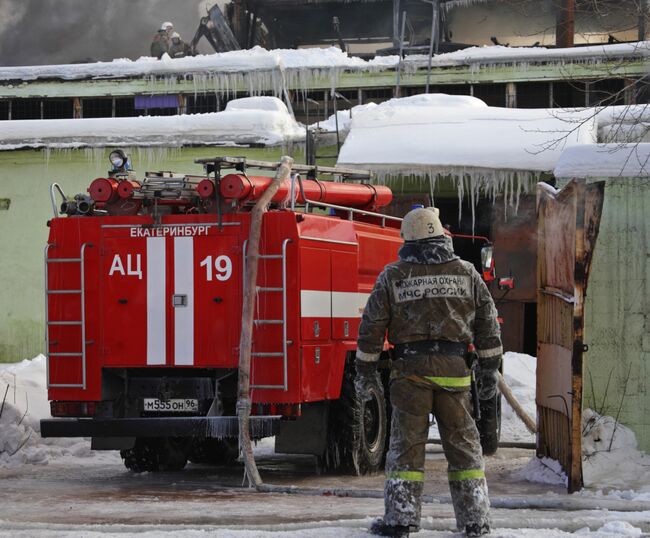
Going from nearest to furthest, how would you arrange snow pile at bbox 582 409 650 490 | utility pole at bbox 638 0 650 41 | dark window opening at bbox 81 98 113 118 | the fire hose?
1. snow pile at bbox 582 409 650 490
2. the fire hose
3. utility pole at bbox 638 0 650 41
4. dark window opening at bbox 81 98 113 118

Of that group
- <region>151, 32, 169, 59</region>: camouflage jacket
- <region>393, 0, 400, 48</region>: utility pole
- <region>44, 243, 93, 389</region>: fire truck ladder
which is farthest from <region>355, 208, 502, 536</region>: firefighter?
<region>151, 32, 169, 59</region>: camouflage jacket

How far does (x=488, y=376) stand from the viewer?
754 centimetres

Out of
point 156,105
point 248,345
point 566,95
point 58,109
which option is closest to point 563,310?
→ point 248,345

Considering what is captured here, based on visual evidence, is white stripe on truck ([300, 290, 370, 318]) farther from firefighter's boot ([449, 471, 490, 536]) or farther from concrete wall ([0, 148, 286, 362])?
concrete wall ([0, 148, 286, 362])

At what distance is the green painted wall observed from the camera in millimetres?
10281

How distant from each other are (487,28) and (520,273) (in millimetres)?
16615

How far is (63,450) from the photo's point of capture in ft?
42.2

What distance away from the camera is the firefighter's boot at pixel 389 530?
23.2ft

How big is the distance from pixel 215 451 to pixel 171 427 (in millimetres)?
2542

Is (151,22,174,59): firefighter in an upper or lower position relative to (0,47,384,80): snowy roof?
upper

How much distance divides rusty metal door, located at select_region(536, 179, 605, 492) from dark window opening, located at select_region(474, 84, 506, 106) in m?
13.9

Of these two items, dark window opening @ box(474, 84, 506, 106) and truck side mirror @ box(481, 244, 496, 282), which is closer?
truck side mirror @ box(481, 244, 496, 282)

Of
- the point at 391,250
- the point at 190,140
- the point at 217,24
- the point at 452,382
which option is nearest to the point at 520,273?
the point at 190,140

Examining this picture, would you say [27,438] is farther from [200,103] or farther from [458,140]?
[200,103]
